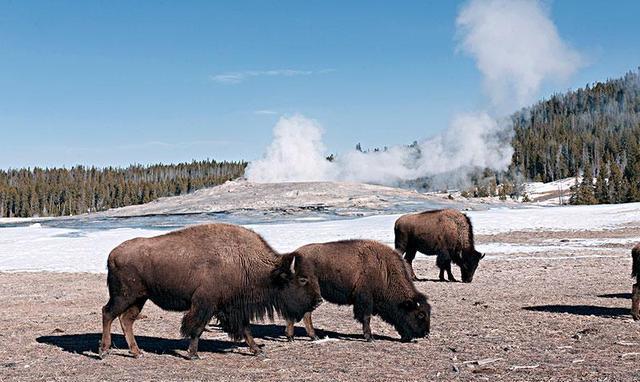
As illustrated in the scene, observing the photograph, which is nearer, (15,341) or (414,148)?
(15,341)

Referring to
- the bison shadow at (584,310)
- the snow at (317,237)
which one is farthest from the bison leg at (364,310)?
the snow at (317,237)

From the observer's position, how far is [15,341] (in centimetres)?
1298

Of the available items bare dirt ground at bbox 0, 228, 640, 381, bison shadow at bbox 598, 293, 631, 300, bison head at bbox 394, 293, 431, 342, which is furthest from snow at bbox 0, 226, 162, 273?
bison shadow at bbox 598, 293, 631, 300

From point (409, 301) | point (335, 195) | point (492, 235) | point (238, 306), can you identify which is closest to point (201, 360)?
point (238, 306)

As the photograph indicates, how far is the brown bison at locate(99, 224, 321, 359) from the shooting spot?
438 inches

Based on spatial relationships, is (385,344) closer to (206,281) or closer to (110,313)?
(206,281)

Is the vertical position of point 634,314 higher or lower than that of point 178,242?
lower

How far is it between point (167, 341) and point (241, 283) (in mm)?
2572

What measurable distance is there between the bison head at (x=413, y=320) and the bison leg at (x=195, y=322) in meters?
3.75

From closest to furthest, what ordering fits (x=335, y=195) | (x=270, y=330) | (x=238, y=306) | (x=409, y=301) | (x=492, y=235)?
1. (x=238, y=306)
2. (x=409, y=301)
3. (x=270, y=330)
4. (x=492, y=235)
5. (x=335, y=195)

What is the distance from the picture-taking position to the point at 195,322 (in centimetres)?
1094

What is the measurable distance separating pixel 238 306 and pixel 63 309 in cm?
853

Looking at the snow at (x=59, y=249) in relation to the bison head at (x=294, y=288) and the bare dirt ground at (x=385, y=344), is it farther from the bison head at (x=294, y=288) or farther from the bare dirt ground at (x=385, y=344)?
the bison head at (x=294, y=288)

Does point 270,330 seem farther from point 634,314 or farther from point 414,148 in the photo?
point 414,148
